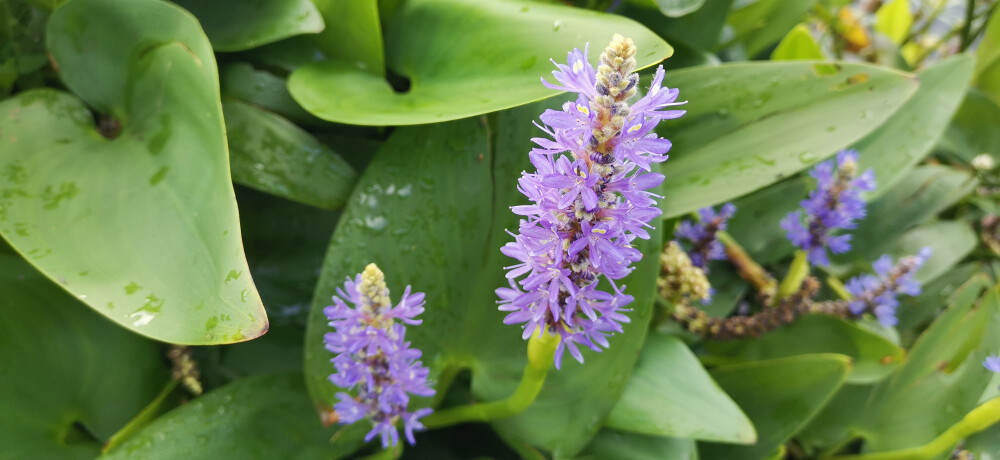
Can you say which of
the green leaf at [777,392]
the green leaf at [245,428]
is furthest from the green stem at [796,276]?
the green leaf at [245,428]

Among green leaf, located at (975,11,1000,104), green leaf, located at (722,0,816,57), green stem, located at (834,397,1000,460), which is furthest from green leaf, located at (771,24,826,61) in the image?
green stem, located at (834,397,1000,460)

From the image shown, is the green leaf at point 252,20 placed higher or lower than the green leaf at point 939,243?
→ higher

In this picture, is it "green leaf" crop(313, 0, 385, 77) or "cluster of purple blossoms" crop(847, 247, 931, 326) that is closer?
"green leaf" crop(313, 0, 385, 77)

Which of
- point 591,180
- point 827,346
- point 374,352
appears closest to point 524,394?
point 374,352

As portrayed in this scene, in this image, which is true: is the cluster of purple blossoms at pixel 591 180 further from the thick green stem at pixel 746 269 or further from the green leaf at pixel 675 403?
the thick green stem at pixel 746 269

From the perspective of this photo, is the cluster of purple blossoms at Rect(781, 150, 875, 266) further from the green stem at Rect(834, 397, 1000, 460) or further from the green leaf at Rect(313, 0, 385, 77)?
the green leaf at Rect(313, 0, 385, 77)

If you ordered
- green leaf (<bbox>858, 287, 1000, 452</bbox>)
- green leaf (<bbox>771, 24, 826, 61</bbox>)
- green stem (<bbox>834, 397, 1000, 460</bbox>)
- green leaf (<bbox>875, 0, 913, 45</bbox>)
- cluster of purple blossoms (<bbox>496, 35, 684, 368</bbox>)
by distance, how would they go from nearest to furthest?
1. cluster of purple blossoms (<bbox>496, 35, 684, 368</bbox>)
2. green stem (<bbox>834, 397, 1000, 460</bbox>)
3. green leaf (<bbox>858, 287, 1000, 452</bbox>)
4. green leaf (<bbox>771, 24, 826, 61</bbox>)
5. green leaf (<bbox>875, 0, 913, 45</bbox>)

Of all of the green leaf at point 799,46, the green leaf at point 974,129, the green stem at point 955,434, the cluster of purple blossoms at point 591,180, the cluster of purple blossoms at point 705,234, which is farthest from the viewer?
the green leaf at point 974,129

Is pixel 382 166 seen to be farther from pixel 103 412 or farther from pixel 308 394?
pixel 103 412
